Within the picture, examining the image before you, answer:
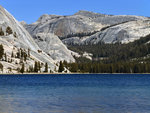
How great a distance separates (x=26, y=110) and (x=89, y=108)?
9738mm

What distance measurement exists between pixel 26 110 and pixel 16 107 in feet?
11.5

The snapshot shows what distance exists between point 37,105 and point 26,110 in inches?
209

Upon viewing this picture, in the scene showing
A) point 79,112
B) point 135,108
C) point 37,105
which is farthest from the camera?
point 37,105

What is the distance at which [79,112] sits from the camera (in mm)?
43375

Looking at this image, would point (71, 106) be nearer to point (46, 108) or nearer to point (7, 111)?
point (46, 108)

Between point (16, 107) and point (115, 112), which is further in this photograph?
point (16, 107)

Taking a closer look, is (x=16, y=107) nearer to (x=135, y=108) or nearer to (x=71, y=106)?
(x=71, y=106)

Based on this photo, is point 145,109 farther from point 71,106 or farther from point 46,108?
point 46,108

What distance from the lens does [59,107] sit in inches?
1898

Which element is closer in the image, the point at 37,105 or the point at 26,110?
the point at 26,110

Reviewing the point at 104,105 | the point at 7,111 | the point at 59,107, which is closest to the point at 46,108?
the point at 59,107

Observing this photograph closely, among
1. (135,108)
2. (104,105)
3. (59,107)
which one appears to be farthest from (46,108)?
(135,108)

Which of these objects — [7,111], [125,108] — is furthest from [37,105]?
[125,108]

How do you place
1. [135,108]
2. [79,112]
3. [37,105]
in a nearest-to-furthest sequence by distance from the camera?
[79,112]
[135,108]
[37,105]
